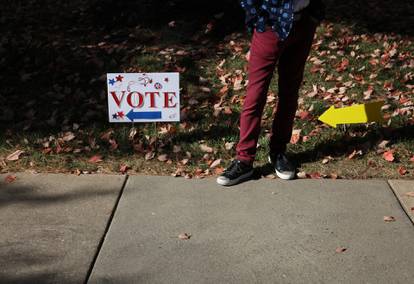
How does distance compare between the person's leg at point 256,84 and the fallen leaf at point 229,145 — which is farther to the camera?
the fallen leaf at point 229,145

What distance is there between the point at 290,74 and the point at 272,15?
0.50m

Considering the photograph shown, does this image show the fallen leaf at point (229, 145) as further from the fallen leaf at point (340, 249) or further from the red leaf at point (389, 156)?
the fallen leaf at point (340, 249)

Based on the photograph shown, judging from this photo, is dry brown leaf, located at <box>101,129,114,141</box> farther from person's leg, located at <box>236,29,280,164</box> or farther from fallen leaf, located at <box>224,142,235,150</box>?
person's leg, located at <box>236,29,280,164</box>

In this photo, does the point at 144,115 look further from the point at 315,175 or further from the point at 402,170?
the point at 402,170

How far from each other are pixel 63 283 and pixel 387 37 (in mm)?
5456

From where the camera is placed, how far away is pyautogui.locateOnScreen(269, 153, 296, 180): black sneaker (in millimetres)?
4305

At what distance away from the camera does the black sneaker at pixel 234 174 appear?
4.22 m

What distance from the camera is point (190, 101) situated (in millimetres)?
5762

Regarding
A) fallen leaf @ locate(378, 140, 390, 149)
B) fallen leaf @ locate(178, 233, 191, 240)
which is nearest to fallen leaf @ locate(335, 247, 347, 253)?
fallen leaf @ locate(178, 233, 191, 240)

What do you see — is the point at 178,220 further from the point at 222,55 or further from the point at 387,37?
the point at 387,37

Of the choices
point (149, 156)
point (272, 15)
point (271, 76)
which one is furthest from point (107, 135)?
point (272, 15)

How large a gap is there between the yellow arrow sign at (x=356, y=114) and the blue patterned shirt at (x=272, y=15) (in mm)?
1318

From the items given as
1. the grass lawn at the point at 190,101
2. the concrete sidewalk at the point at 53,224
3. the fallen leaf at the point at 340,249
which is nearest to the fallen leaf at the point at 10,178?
the concrete sidewalk at the point at 53,224

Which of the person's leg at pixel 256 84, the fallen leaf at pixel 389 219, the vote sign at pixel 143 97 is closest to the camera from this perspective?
the fallen leaf at pixel 389 219
